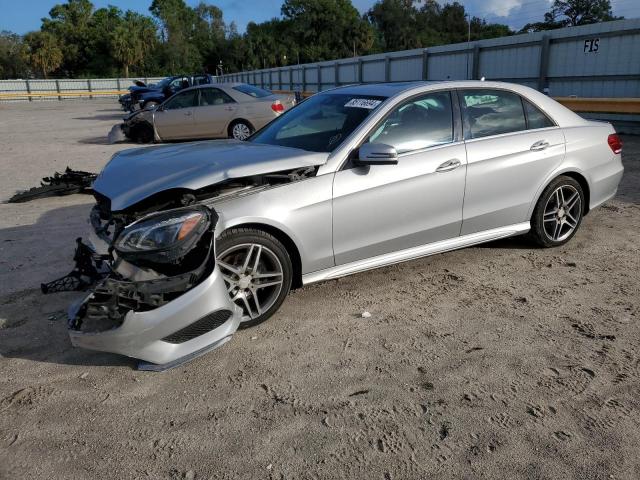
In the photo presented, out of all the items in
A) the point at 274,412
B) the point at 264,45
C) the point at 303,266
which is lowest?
the point at 274,412

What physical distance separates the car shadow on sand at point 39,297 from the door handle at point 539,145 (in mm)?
3794

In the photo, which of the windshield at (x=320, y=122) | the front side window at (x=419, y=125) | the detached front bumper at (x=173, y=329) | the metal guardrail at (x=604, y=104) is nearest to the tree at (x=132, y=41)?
the metal guardrail at (x=604, y=104)

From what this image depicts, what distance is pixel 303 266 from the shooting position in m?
3.91

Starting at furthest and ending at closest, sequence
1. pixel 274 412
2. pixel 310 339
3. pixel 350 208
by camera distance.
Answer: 1. pixel 350 208
2. pixel 310 339
3. pixel 274 412

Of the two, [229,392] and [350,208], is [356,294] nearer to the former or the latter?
[350,208]

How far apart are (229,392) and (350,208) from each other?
1604 millimetres

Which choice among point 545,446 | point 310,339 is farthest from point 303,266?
point 545,446

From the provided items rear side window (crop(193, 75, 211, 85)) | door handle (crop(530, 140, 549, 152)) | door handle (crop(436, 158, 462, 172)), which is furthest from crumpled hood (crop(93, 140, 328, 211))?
rear side window (crop(193, 75, 211, 85))

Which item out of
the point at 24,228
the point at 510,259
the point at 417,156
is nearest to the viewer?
the point at 417,156

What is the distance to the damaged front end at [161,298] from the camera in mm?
3053

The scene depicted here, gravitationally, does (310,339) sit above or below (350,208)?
below

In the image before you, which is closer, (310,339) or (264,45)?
(310,339)

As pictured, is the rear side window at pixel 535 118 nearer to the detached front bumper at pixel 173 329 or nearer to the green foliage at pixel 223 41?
the detached front bumper at pixel 173 329

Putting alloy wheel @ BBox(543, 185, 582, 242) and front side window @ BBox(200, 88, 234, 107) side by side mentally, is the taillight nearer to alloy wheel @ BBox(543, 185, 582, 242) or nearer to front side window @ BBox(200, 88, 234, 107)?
alloy wheel @ BBox(543, 185, 582, 242)
